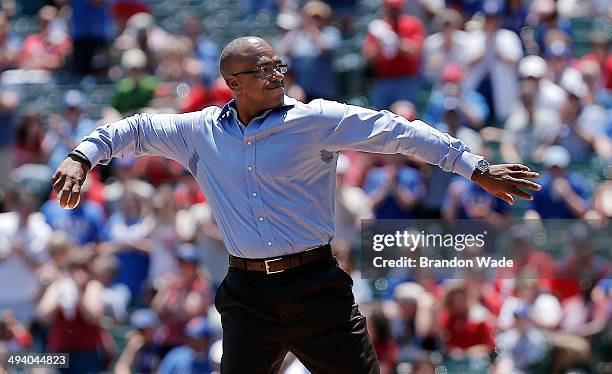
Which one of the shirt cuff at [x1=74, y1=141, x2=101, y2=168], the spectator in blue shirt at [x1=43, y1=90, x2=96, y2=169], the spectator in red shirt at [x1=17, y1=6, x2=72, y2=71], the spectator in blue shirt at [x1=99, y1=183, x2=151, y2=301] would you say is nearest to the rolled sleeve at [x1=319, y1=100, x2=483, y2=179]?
the shirt cuff at [x1=74, y1=141, x2=101, y2=168]

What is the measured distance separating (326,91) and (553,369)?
4339 mm

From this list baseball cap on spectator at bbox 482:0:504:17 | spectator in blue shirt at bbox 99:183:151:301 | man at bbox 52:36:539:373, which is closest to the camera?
man at bbox 52:36:539:373

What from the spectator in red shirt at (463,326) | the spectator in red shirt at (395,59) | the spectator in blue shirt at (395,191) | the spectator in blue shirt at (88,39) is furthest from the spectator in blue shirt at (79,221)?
the spectator in blue shirt at (88,39)

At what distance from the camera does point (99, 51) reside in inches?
579

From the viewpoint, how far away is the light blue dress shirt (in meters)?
5.68

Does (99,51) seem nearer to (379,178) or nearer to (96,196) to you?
(96,196)

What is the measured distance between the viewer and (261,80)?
579cm

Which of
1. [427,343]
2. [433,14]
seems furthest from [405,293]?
[433,14]

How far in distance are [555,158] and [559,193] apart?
0.35 metres

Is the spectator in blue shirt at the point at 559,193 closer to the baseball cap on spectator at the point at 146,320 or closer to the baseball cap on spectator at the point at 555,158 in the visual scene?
the baseball cap on spectator at the point at 555,158

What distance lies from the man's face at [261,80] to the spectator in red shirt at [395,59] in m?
6.64

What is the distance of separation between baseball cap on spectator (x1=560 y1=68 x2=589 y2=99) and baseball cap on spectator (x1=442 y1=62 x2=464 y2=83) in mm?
946

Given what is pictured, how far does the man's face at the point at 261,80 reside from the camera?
19.0 ft

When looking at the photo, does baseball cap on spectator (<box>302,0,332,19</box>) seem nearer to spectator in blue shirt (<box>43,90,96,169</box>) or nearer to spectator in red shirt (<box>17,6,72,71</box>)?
spectator in blue shirt (<box>43,90,96,169</box>)
